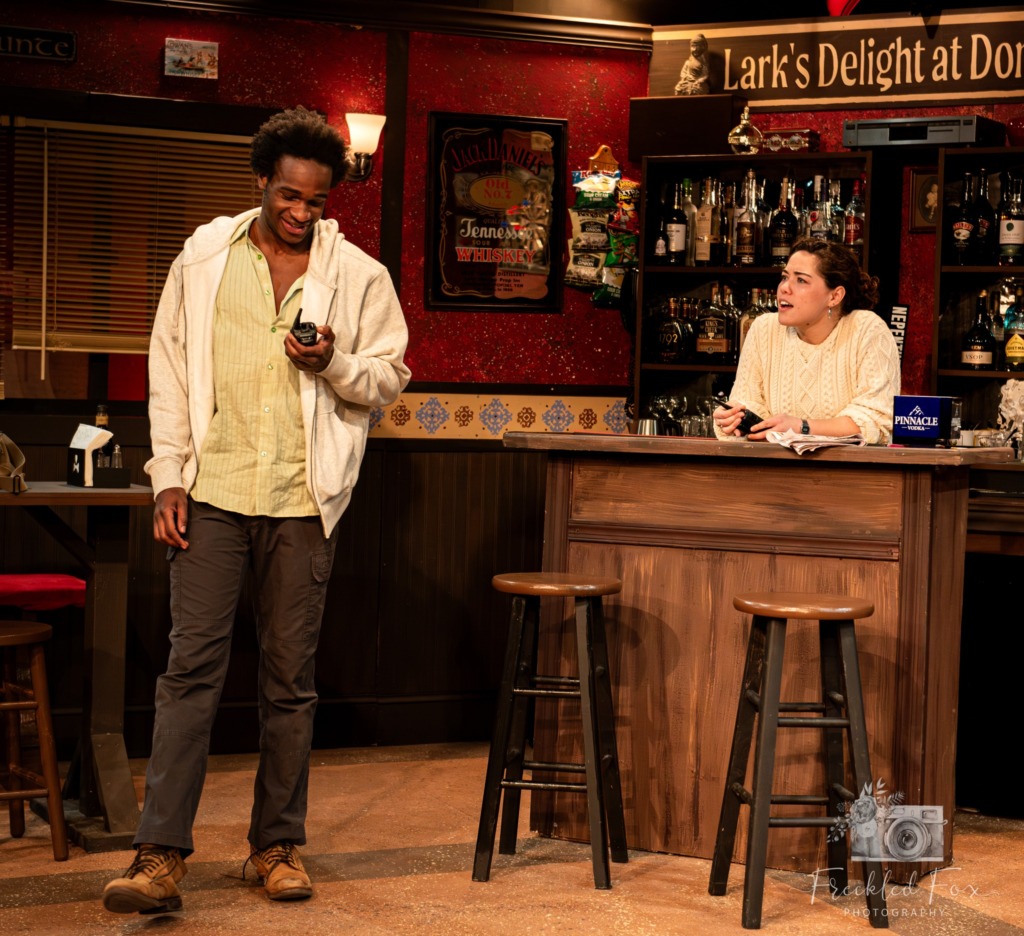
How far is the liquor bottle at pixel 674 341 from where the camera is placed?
578cm

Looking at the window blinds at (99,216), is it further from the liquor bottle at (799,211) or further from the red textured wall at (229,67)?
the liquor bottle at (799,211)

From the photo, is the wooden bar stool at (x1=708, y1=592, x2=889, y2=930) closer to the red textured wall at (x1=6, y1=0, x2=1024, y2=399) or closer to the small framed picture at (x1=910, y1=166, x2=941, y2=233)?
the red textured wall at (x1=6, y1=0, x2=1024, y2=399)

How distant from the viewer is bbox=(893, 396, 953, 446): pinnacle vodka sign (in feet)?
12.5

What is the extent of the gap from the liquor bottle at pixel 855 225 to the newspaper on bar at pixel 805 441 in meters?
1.86

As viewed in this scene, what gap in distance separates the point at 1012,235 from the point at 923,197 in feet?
1.49

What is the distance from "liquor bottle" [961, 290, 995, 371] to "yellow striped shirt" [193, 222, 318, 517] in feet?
10.2

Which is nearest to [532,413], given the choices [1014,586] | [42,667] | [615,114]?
[615,114]

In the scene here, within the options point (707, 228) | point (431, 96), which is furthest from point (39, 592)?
point (707, 228)

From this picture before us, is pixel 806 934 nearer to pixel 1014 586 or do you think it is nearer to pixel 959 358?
pixel 1014 586

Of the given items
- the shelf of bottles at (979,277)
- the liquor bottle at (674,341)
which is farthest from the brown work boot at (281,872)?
the shelf of bottles at (979,277)

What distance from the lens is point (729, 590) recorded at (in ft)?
13.0

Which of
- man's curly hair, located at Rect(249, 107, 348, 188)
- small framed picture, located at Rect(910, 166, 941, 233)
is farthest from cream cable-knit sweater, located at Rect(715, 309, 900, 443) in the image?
small framed picture, located at Rect(910, 166, 941, 233)

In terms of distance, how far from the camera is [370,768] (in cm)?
520

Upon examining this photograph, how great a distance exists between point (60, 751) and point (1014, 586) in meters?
3.42
